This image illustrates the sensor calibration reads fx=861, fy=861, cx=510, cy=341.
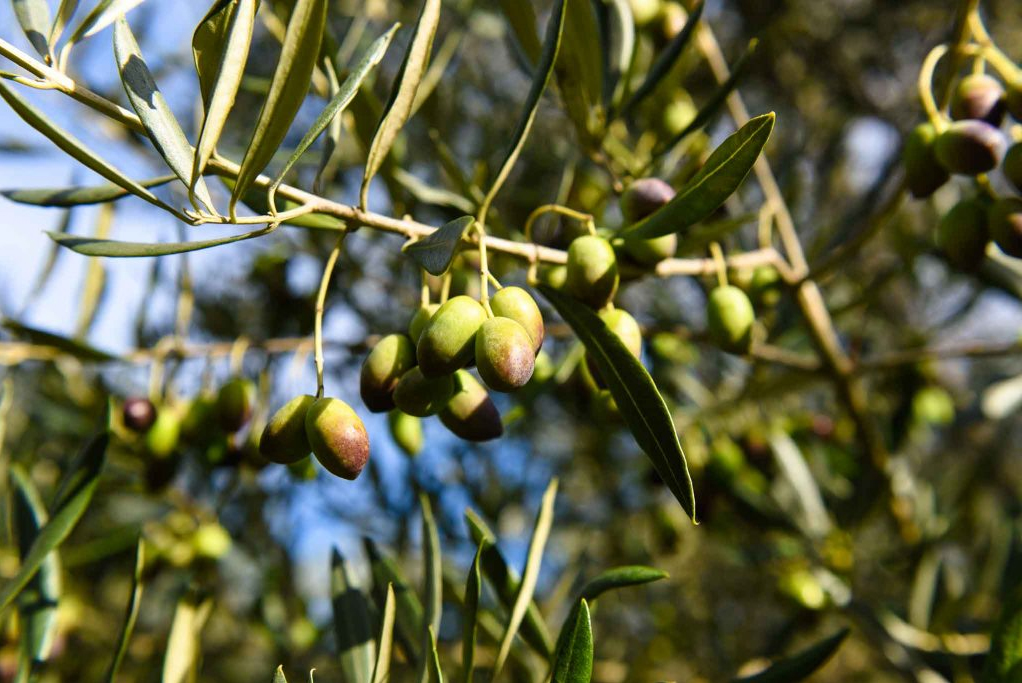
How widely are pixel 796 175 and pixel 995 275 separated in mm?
613

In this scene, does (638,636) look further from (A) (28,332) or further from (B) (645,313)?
(A) (28,332)

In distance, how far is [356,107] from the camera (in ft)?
4.36

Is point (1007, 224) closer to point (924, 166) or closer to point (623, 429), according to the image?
point (924, 166)

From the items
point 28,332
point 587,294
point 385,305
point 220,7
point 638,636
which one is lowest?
point 638,636

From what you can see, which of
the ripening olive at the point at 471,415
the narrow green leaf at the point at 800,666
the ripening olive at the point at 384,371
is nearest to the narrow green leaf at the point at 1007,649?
the narrow green leaf at the point at 800,666

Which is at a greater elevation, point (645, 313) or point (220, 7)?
point (220, 7)

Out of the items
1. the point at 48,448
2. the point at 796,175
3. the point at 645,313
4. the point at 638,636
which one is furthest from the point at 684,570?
the point at 48,448

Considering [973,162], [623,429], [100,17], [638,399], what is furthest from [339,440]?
[623,429]

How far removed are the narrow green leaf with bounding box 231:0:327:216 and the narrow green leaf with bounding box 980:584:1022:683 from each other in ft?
3.08

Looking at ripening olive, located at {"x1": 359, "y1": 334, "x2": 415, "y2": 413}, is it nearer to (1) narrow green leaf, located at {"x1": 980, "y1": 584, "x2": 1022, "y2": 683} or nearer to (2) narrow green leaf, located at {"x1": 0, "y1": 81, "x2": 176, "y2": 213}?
(2) narrow green leaf, located at {"x1": 0, "y1": 81, "x2": 176, "y2": 213}

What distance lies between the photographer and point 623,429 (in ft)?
8.76

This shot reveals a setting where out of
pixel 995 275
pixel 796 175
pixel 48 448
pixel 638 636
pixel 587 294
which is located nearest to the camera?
pixel 587 294

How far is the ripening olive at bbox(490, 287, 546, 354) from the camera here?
37.4 inches

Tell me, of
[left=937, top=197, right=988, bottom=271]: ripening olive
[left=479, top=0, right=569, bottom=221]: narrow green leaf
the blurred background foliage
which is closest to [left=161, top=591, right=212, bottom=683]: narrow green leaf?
the blurred background foliage
